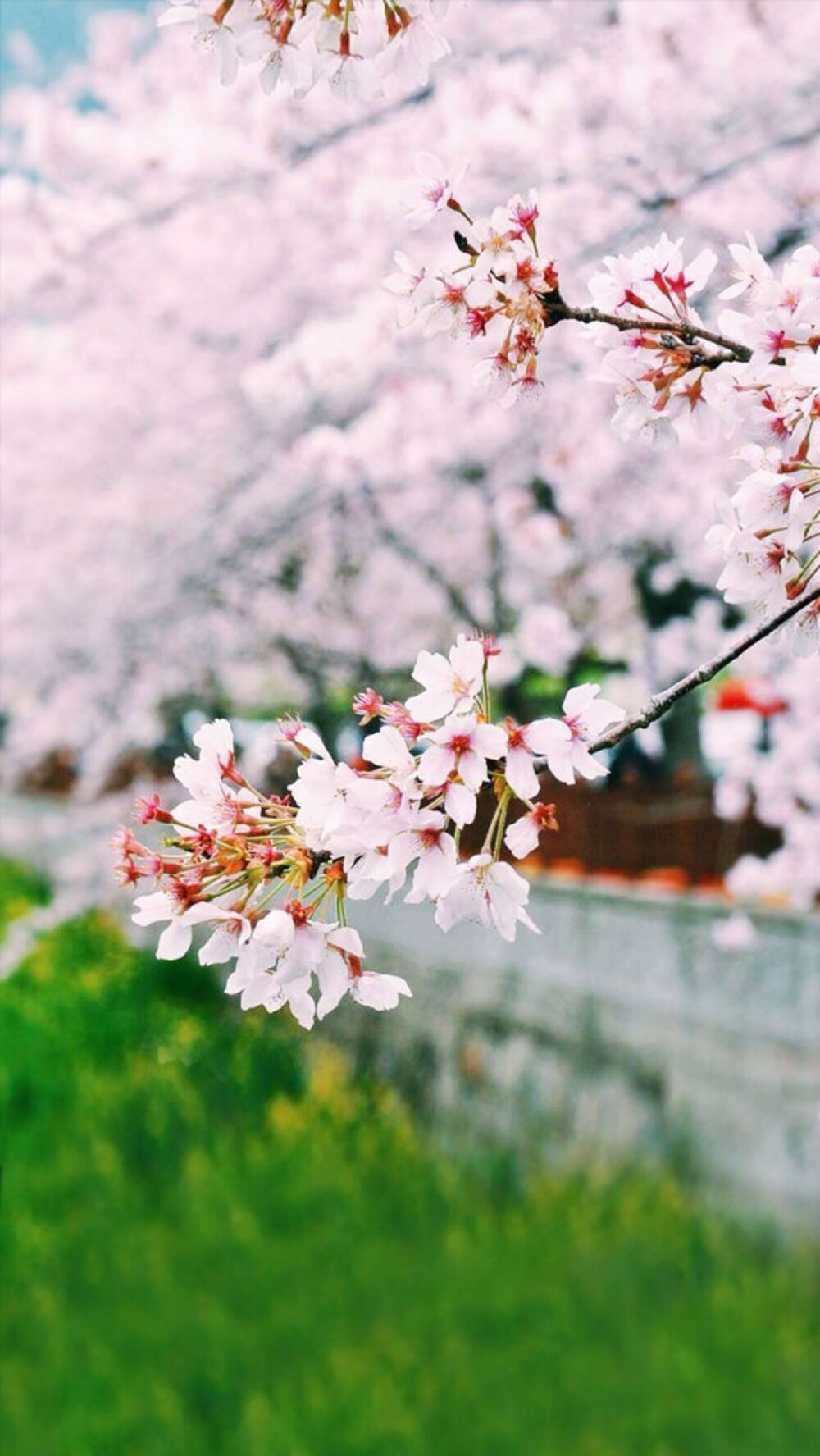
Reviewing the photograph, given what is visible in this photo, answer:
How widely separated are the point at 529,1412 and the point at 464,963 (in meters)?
2.88

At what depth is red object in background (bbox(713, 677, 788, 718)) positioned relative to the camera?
6984mm

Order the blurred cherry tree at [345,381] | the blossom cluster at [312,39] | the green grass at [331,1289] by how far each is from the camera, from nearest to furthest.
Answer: the blossom cluster at [312,39], the blurred cherry tree at [345,381], the green grass at [331,1289]

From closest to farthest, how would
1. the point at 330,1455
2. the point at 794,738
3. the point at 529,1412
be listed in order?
the point at 330,1455
the point at 529,1412
the point at 794,738

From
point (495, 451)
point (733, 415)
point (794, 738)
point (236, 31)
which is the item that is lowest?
point (733, 415)

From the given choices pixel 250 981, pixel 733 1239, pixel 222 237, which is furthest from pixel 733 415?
pixel 733 1239

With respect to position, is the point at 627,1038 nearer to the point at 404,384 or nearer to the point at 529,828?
the point at 404,384

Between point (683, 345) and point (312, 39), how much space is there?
1.20ft

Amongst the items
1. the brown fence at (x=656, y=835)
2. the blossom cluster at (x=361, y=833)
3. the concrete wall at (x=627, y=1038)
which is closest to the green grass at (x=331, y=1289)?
the concrete wall at (x=627, y=1038)

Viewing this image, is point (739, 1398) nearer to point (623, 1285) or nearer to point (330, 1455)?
point (623, 1285)

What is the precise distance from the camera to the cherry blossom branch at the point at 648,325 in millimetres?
→ 1138

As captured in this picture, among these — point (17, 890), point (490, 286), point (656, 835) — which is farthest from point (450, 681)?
point (17, 890)

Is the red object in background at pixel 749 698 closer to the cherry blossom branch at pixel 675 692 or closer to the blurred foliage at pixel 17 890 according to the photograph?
the blurred foliage at pixel 17 890

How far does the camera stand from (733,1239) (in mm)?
6137

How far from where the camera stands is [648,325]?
3.77 feet
